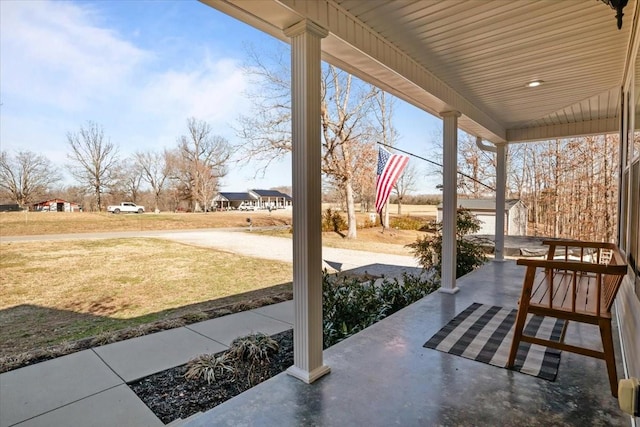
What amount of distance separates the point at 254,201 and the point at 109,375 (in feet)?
56.1

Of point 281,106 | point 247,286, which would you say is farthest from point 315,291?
point 281,106

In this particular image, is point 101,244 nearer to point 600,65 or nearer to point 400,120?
point 600,65

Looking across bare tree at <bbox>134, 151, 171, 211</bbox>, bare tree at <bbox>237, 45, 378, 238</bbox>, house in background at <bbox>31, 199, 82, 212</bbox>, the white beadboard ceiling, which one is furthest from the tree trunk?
house in background at <bbox>31, 199, 82, 212</bbox>

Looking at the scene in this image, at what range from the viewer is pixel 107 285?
20.4 ft

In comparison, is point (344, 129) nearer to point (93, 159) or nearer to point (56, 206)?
point (93, 159)

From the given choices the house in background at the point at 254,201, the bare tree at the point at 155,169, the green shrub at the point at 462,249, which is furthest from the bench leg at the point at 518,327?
the house in background at the point at 254,201

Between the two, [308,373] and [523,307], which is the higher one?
[523,307]

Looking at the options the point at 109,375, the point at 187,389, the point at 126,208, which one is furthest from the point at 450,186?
the point at 126,208

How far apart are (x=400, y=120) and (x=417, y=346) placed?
14.4 m

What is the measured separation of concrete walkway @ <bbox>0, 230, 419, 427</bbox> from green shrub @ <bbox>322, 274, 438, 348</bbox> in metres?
0.54

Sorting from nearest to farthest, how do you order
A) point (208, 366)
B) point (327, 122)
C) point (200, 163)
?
1. point (208, 366)
2. point (327, 122)
3. point (200, 163)

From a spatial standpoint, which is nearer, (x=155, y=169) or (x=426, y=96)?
(x=426, y=96)

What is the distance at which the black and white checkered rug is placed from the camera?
7.68ft

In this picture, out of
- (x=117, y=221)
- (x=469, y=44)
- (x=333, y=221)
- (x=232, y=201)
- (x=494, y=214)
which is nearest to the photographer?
(x=469, y=44)
